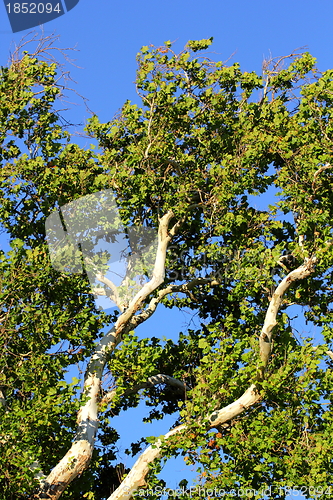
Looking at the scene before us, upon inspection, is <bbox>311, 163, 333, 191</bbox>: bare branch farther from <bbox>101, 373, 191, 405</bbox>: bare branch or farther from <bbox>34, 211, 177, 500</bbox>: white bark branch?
<bbox>101, 373, 191, 405</bbox>: bare branch

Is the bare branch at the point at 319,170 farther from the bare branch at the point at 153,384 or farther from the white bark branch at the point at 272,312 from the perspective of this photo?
the bare branch at the point at 153,384

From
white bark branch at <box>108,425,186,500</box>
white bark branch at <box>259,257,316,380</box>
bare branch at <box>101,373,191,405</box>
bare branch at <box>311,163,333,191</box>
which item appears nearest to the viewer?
white bark branch at <box>108,425,186,500</box>

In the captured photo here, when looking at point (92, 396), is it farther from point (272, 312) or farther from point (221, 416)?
point (272, 312)

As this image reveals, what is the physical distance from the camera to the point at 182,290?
17.9m

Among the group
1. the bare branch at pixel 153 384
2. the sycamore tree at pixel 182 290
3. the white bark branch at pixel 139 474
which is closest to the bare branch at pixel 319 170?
the sycamore tree at pixel 182 290

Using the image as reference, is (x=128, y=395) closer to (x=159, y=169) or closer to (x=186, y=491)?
(x=186, y=491)

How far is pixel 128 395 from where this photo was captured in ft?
52.4

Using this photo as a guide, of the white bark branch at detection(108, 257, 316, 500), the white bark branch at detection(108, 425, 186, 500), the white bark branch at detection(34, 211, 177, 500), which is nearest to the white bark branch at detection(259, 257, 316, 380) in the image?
the white bark branch at detection(108, 257, 316, 500)

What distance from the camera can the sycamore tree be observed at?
13.5m

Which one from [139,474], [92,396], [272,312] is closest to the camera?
[139,474]

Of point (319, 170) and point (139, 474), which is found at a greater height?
point (319, 170)

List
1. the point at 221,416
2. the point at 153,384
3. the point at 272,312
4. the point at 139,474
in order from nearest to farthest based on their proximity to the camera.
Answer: the point at 139,474 → the point at 221,416 → the point at 272,312 → the point at 153,384

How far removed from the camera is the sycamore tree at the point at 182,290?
13516 millimetres

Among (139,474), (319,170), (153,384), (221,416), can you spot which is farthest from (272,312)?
(139,474)
